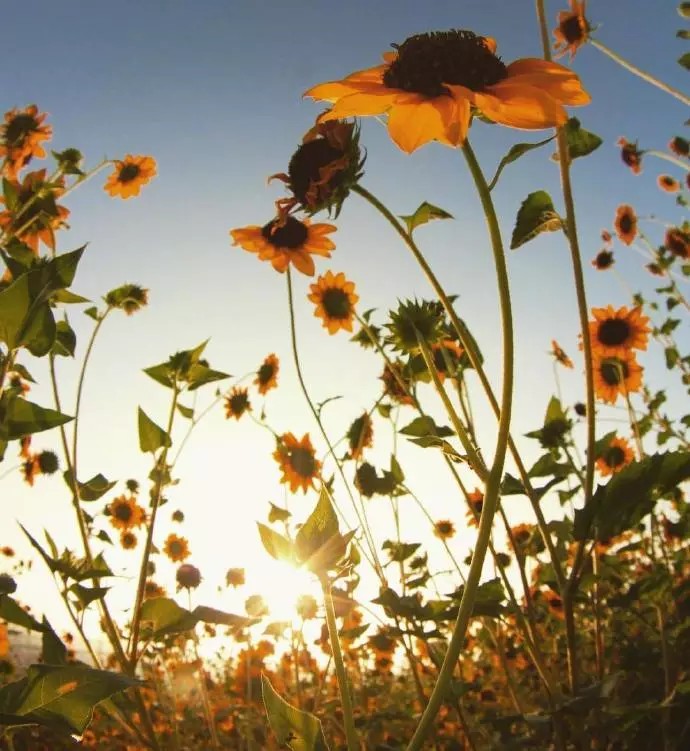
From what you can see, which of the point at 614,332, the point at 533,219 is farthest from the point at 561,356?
the point at 533,219

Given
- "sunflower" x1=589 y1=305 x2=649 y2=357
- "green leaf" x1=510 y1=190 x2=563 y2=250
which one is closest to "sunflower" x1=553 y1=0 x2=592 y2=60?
"sunflower" x1=589 y1=305 x2=649 y2=357

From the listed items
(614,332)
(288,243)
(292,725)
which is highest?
(288,243)

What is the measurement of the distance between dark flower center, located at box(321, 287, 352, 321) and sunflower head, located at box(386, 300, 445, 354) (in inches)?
39.9

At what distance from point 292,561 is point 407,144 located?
1.30 feet

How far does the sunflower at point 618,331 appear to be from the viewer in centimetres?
262

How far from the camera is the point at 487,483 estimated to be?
0.53 meters

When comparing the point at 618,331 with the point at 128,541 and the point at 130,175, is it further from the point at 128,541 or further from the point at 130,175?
the point at 128,541

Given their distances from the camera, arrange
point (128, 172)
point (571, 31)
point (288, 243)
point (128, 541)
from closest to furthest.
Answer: point (288, 243) → point (571, 31) → point (128, 172) → point (128, 541)

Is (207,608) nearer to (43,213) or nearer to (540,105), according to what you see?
(540,105)

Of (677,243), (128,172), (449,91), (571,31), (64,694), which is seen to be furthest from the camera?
(677,243)

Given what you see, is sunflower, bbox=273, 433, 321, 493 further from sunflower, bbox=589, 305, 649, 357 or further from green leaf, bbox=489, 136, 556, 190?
green leaf, bbox=489, 136, 556, 190

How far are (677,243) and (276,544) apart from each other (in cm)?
459

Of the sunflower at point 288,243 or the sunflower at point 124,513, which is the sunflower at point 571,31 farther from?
the sunflower at point 124,513

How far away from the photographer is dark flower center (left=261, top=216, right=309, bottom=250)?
1.81 metres
